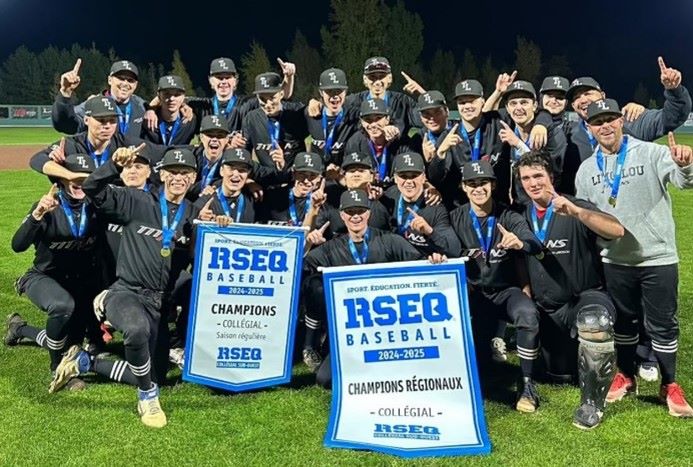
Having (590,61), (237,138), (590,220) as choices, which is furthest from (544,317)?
(590,61)

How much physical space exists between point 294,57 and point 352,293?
3233 inches

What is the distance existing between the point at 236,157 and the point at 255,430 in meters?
2.65

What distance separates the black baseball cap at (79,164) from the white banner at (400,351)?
2.41 m

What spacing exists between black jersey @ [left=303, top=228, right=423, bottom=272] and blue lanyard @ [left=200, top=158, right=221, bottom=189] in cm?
157

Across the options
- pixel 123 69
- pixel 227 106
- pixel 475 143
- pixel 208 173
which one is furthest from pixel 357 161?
pixel 123 69

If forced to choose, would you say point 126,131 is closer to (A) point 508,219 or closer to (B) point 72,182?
(B) point 72,182

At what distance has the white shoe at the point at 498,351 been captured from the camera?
6887 millimetres

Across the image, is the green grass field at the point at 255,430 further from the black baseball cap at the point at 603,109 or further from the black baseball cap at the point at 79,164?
the black baseball cap at the point at 603,109

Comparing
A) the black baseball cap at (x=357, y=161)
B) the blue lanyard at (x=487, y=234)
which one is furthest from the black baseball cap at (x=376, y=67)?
the blue lanyard at (x=487, y=234)

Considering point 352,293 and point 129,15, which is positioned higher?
A: point 129,15

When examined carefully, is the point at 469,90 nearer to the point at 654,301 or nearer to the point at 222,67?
the point at 654,301

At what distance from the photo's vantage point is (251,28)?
151250 millimetres

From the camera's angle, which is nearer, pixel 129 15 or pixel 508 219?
pixel 508 219

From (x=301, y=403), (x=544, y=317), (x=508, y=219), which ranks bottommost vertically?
(x=301, y=403)
